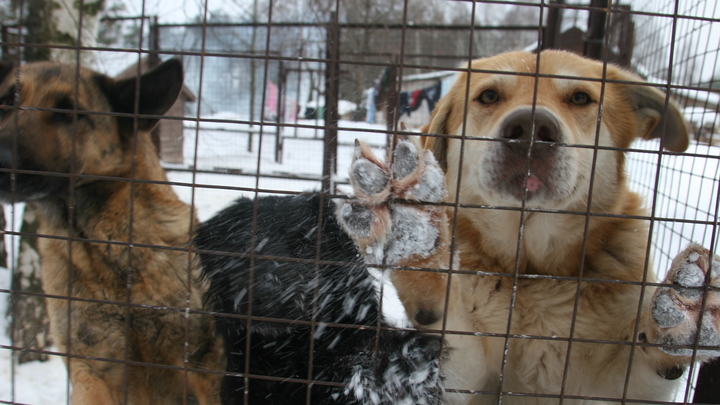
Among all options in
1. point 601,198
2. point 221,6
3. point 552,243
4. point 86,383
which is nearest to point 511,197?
point 552,243

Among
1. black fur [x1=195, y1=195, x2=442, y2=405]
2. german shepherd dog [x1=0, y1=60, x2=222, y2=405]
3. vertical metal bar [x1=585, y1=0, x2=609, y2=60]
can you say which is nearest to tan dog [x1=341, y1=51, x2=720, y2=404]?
black fur [x1=195, y1=195, x2=442, y2=405]

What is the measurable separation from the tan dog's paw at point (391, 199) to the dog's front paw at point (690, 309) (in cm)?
80

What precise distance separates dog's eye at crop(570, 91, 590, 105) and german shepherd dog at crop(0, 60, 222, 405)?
1894 millimetres

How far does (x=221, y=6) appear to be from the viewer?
5.56 meters

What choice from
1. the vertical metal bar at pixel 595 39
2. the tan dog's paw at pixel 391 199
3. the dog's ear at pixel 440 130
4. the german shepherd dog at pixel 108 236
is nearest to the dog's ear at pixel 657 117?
the dog's ear at pixel 440 130

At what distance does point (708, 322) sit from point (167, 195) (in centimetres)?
260

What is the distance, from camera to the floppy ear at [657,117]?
210 centimetres

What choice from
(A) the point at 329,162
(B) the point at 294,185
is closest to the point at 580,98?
(A) the point at 329,162

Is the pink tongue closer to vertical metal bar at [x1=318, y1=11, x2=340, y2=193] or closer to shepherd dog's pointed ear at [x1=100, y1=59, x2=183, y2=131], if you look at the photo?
vertical metal bar at [x1=318, y1=11, x2=340, y2=193]

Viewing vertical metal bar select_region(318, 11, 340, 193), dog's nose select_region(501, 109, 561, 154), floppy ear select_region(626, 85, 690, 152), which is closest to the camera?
vertical metal bar select_region(318, 11, 340, 193)

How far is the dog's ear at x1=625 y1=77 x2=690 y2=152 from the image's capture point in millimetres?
2102

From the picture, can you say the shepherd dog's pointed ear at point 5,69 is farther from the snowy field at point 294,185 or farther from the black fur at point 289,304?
the black fur at point 289,304

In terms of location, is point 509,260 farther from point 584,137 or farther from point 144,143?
point 144,143

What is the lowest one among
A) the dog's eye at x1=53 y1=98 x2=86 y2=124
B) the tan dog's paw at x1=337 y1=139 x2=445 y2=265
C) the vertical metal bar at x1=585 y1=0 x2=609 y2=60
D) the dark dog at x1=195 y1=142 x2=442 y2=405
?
the dark dog at x1=195 y1=142 x2=442 y2=405
